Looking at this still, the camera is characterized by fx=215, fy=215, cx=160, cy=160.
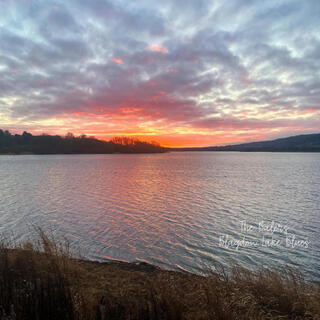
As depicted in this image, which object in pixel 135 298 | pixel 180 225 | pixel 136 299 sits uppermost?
pixel 136 299

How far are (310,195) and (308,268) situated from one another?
2333cm

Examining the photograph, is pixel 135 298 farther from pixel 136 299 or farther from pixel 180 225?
pixel 180 225

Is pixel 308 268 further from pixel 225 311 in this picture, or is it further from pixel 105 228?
pixel 105 228

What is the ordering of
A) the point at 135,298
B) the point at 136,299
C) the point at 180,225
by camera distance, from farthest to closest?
the point at 180,225
the point at 135,298
the point at 136,299

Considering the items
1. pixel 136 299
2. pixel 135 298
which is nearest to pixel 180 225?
pixel 135 298

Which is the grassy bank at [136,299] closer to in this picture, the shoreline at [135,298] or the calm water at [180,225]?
the shoreline at [135,298]

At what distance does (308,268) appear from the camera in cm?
1102

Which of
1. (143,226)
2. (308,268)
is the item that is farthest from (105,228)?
(308,268)

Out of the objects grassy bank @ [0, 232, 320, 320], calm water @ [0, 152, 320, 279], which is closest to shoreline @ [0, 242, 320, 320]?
grassy bank @ [0, 232, 320, 320]

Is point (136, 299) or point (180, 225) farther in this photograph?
point (180, 225)

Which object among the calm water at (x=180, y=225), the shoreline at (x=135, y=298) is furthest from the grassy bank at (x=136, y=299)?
the calm water at (x=180, y=225)

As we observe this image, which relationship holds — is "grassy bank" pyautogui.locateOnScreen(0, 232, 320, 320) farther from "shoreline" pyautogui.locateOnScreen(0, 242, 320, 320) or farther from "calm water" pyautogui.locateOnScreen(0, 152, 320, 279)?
"calm water" pyautogui.locateOnScreen(0, 152, 320, 279)

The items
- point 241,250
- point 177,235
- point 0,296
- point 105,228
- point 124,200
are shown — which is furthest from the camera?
point 124,200

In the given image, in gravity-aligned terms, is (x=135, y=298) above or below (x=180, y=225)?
above
